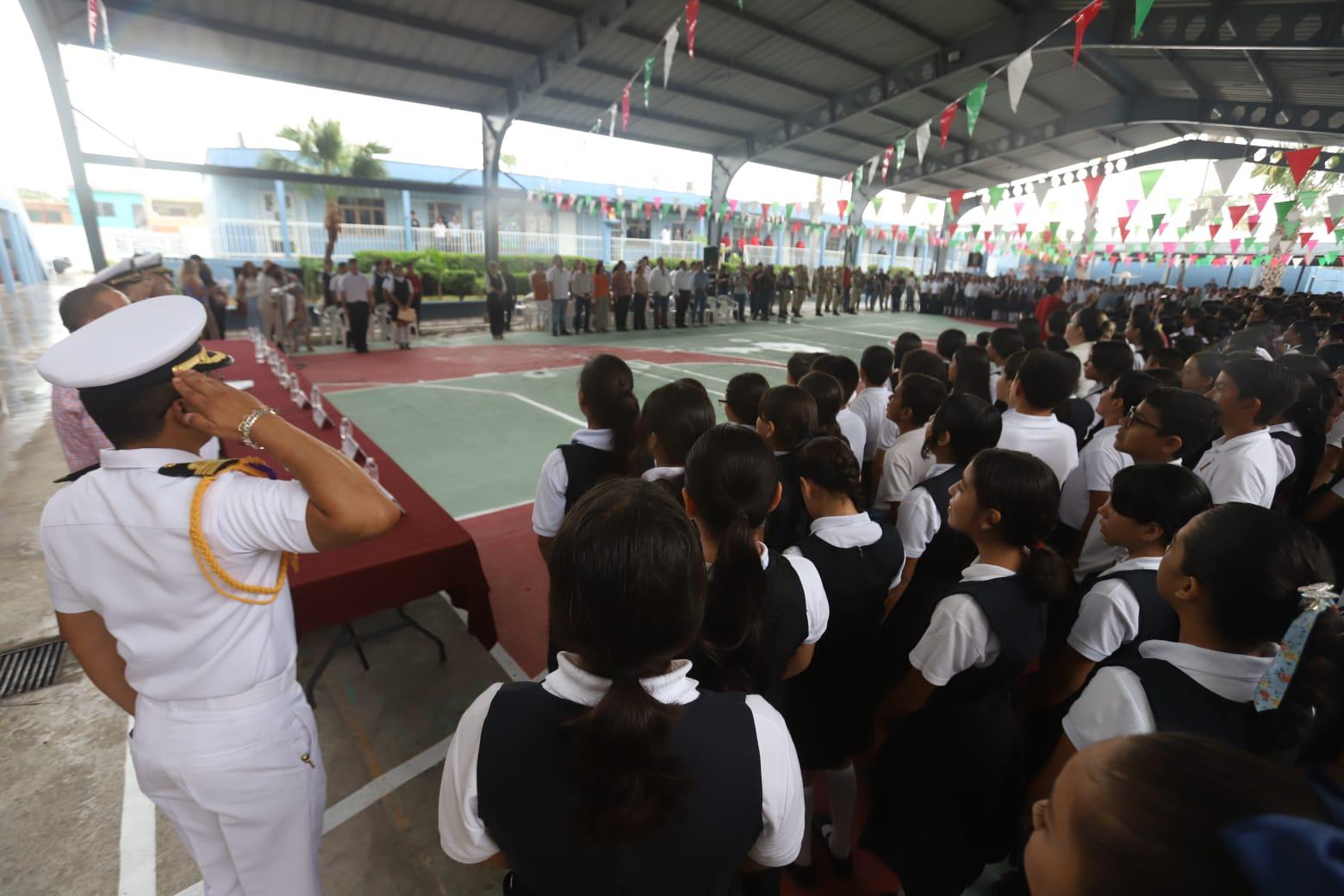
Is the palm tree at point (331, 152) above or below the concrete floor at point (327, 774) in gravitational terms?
above

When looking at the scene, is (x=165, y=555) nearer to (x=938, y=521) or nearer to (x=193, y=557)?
(x=193, y=557)

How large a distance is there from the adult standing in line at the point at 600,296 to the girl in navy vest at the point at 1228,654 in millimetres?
12412

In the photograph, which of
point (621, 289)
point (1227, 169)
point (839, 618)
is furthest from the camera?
point (621, 289)

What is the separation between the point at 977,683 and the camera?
1466 millimetres

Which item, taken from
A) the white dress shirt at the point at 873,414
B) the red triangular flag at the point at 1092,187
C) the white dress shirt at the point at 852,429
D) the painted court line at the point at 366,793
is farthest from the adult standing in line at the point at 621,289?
the painted court line at the point at 366,793

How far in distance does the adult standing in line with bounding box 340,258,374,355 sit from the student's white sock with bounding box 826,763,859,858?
945 cm

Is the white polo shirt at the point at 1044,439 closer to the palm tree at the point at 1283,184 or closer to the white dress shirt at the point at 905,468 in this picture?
the white dress shirt at the point at 905,468

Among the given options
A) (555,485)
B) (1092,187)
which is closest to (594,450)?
(555,485)

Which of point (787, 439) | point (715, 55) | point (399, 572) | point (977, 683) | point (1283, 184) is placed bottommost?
point (399, 572)

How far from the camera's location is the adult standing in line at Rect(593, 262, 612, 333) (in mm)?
12828

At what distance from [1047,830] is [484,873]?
172 cm

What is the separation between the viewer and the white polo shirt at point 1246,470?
228 centimetres

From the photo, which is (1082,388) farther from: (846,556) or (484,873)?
(484,873)

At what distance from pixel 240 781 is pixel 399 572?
969mm
